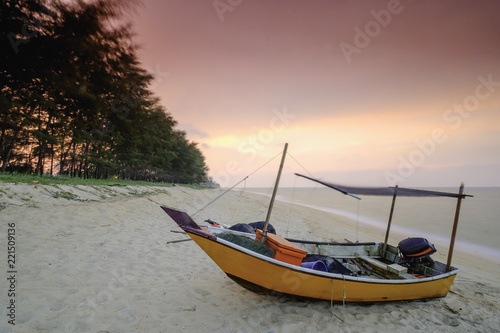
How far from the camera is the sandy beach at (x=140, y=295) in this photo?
127 inches

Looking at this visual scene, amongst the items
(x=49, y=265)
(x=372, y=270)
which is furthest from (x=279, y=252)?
(x=49, y=265)

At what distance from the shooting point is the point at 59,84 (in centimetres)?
1173

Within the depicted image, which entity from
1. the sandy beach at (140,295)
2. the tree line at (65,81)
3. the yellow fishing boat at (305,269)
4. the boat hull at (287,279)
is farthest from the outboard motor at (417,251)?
the tree line at (65,81)

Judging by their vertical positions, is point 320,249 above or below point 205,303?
above

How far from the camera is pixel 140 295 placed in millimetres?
3920

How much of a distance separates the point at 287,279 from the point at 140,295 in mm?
2793

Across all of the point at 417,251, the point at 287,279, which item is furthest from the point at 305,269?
the point at 417,251

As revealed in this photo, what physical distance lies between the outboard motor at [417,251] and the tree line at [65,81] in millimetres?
16229

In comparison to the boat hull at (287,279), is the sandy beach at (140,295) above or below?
below

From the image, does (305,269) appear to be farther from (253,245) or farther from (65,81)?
(65,81)

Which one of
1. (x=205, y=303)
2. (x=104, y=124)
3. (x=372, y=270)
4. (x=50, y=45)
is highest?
(x=50, y=45)

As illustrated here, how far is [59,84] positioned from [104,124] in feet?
20.4

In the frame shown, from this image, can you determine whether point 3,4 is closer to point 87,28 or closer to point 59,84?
point 87,28

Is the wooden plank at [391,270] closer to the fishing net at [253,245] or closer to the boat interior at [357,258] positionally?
the boat interior at [357,258]
